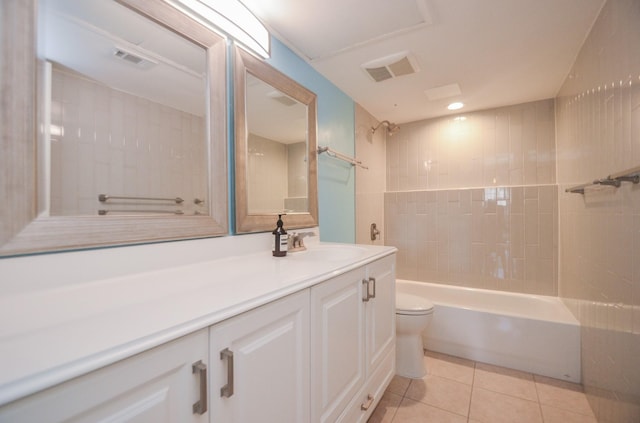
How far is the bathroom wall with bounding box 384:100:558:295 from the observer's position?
2.49 metres

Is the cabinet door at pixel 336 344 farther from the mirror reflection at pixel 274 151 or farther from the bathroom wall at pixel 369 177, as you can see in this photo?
the bathroom wall at pixel 369 177

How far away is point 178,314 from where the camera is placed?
60cm

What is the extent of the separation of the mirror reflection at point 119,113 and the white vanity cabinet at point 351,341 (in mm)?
Result: 671

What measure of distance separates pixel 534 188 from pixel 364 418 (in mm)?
2386

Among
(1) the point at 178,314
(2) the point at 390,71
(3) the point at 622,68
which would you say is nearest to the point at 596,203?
(3) the point at 622,68

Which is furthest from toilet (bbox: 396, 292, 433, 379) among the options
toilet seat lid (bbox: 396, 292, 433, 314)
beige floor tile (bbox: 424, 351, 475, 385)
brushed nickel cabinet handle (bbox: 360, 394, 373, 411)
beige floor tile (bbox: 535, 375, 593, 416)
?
beige floor tile (bbox: 535, 375, 593, 416)

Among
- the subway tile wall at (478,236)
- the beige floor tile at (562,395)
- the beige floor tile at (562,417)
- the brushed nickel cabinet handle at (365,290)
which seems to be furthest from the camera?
the subway tile wall at (478,236)

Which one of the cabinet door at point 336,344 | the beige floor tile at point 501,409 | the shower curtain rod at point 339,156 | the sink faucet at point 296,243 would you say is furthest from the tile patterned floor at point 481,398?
the shower curtain rod at point 339,156

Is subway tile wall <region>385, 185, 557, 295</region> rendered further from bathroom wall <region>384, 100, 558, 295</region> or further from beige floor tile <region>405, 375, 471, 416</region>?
beige floor tile <region>405, 375, 471, 416</region>

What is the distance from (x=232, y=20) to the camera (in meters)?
1.20

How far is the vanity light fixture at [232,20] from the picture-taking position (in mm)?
1114

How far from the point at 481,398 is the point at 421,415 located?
17.3 inches

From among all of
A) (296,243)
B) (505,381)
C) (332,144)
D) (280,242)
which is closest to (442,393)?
(505,381)

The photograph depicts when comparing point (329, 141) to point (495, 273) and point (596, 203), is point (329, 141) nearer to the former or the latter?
point (596, 203)
